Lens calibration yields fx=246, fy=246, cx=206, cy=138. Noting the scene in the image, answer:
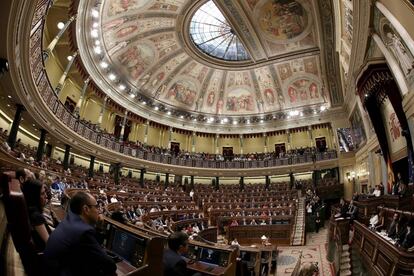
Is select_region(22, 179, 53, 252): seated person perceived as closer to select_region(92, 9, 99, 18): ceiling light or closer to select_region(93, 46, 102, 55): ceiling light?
select_region(92, 9, 99, 18): ceiling light

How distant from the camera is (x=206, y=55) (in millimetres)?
23500

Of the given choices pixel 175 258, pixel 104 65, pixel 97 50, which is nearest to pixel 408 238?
pixel 175 258

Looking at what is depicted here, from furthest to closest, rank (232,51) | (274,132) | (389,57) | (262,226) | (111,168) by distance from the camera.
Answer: (274,132) → (232,51) → (111,168) → (262,226) → (389,57)

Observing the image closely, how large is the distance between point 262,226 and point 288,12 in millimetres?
15346

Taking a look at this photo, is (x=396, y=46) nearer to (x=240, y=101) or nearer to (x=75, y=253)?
(x=75, y=253)

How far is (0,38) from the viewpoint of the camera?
21.7 feet

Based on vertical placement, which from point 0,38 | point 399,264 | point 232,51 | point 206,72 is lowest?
point 399,264

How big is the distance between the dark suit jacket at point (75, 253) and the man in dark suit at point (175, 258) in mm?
836

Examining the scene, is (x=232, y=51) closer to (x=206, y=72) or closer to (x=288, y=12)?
(x=206, y=72)

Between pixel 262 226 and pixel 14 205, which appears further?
pixel 262 226

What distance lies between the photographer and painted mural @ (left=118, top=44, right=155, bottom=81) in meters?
19.8

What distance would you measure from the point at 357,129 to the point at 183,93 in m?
15.9

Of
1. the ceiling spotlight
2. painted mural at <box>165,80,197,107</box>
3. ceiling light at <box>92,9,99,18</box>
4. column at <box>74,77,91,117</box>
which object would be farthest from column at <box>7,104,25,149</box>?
painted mural at <box>165,80,197,107</box>

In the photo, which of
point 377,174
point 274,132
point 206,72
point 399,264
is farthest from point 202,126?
point 399,264
